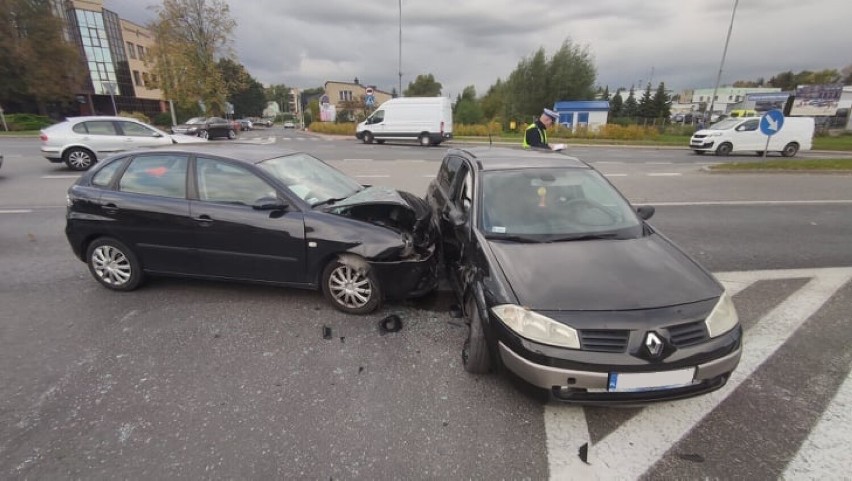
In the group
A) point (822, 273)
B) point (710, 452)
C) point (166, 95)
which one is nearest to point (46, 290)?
point (710, 452)

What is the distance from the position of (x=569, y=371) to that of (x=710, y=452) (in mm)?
929

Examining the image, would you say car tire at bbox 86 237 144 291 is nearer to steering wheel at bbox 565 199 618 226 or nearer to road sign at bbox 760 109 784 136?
steering wheel at bbox 565 199 618 226

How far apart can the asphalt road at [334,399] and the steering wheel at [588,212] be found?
1464 millimetres

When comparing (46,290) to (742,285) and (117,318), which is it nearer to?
(117,318)

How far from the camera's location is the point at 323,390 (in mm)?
2773

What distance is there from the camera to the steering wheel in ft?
11.3

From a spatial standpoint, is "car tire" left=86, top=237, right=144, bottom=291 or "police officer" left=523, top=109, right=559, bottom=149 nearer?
"car tire" left=86, top=237, right=144, bottom=291

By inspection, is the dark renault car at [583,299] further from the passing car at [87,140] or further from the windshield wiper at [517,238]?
the passing car at [87,140]

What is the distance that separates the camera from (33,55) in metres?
36.5

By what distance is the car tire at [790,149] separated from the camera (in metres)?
19.7

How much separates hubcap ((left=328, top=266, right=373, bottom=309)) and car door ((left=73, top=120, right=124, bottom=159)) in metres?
11.8

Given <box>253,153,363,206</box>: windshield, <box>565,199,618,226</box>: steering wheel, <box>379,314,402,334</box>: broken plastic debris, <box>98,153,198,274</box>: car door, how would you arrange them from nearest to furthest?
<box>565,199,618,226</box>: steering wheel
<box>379,314,402,334</box>: broken plastic debris
<box>98,153,198,274</box>: car door
<box>253,153,363,206</box>: windshield

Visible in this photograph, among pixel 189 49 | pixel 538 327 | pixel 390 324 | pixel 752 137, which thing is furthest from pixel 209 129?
pixel 752 137

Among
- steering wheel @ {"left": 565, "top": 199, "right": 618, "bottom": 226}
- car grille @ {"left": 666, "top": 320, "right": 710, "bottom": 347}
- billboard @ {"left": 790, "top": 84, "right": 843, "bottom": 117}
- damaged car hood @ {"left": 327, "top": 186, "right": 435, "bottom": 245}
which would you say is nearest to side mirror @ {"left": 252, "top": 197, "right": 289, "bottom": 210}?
damaged car hood @ {"left": 327, "top": 186, "right": 435, "bottom": 245}
